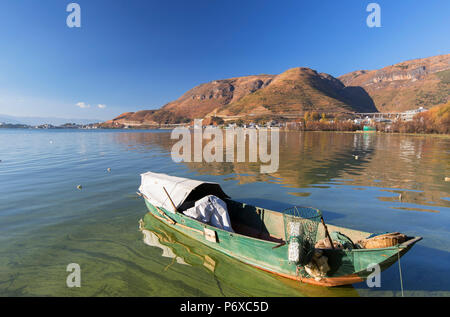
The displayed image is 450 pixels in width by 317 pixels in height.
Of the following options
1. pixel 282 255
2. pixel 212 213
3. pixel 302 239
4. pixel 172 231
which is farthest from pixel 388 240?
pixel 172 231

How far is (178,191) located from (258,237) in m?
5.38

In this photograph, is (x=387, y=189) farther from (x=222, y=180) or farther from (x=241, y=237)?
(x=241, y=237)

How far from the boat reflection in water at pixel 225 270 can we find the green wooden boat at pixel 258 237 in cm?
36

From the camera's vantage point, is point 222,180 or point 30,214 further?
point 222,180

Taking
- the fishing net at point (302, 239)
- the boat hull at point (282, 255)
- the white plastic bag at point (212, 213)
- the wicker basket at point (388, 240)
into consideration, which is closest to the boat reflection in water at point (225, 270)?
the boat hull at point (282, 255)

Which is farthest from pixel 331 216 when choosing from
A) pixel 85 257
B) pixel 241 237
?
pixel 85 257

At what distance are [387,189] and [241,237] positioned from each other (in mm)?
18627

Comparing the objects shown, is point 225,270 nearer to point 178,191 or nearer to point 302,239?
point 302,239

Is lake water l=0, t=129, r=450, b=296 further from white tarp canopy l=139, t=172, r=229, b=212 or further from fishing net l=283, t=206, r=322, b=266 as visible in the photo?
fishing net l=283, t=206, r=322, b=266

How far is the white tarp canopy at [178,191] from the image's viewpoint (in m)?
12.9

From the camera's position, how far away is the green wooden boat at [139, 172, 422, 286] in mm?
7230

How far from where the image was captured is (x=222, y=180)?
25.2 m

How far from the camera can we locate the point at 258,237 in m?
11.6
